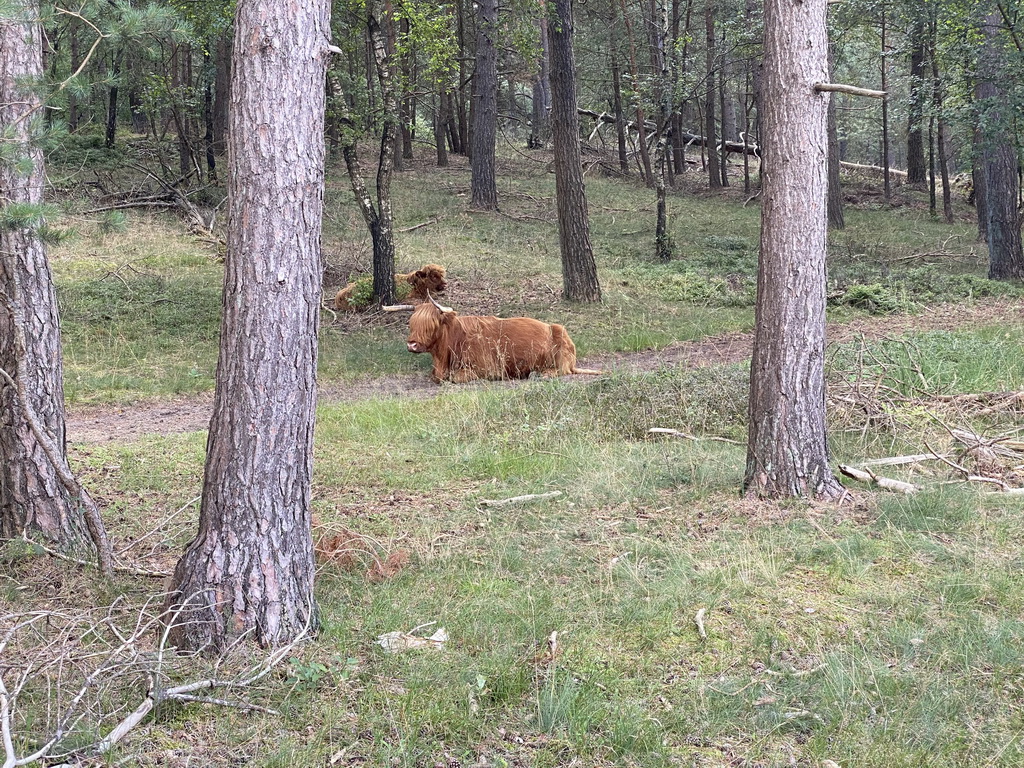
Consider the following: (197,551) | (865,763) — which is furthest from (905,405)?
(197,551)

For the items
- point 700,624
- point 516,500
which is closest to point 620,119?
point 516,500

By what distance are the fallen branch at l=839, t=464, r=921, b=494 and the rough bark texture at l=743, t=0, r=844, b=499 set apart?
42 cm

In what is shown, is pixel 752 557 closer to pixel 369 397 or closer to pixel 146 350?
pixel 369 397

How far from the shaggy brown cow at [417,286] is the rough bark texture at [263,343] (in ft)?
37.9

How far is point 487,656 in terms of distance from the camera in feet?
14.3

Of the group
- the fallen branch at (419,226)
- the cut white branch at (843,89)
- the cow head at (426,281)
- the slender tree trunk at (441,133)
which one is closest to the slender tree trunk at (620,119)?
the slender tree trunk at (441,133)

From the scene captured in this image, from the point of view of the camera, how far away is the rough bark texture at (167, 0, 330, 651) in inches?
174

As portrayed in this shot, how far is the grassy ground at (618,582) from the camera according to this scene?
3.78 m

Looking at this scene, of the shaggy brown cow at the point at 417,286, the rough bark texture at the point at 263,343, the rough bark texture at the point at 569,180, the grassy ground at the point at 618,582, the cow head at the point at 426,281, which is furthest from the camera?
the cow head at the point at 426,281

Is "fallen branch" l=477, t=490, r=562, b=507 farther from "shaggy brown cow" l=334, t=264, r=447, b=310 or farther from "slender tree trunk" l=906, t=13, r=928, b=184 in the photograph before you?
"slender tree trunk" l=906, t=13, r=928, b=184

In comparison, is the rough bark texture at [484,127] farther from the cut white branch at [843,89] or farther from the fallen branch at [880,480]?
the fallen branch at [880,480]

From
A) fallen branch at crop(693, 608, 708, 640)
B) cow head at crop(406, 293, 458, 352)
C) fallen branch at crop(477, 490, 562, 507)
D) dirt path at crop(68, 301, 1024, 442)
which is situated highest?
cow head at crop(406, 293, 458, 352)

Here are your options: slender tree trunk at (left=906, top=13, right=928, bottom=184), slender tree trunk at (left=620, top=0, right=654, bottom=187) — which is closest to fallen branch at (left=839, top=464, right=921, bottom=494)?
slender tree trunk at (left=906, top=13, right=928, bottom=184)

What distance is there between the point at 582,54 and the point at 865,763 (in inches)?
1398
